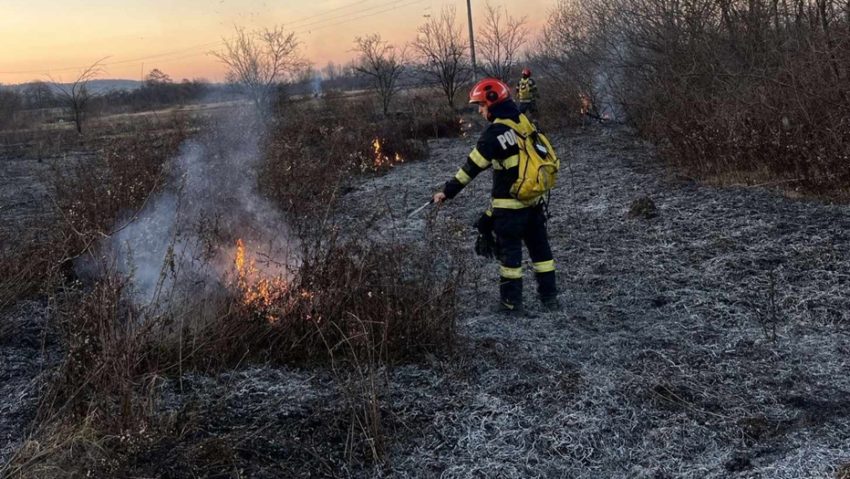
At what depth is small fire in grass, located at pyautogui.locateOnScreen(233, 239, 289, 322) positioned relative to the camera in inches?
160

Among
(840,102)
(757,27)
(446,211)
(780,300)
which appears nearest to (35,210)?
(446,211)

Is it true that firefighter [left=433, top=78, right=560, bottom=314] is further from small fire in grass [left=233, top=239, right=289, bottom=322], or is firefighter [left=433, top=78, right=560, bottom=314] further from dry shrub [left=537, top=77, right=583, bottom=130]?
dry shrub [left=537, top=77, right=583, bottom=130]

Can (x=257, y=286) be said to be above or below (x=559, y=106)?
below

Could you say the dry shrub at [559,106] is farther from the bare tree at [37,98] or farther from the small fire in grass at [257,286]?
the bare tree at [37,98]

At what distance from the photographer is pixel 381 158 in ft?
45.2

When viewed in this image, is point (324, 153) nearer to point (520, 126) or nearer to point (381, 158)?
point (381, 158)

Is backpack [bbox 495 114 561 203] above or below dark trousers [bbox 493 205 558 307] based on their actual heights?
above

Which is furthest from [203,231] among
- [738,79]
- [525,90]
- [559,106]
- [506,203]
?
[559,106]

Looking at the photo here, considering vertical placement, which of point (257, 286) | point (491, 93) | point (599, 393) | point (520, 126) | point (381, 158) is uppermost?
point (491, 93)

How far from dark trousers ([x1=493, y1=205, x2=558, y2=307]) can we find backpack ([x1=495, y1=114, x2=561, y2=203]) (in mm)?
189

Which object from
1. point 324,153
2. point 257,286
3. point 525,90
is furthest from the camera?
point 525,90

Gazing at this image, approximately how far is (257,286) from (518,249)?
2038 millimetres

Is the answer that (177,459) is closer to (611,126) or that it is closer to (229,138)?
(229,138)

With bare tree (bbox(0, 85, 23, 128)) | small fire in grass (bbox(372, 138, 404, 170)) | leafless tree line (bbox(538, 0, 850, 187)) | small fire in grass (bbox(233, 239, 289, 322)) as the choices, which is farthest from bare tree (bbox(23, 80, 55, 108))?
small fire in grass (bbox(233, 239, 289, 322))
